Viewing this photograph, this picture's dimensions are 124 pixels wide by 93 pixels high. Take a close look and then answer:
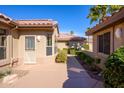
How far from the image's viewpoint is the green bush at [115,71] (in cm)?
532

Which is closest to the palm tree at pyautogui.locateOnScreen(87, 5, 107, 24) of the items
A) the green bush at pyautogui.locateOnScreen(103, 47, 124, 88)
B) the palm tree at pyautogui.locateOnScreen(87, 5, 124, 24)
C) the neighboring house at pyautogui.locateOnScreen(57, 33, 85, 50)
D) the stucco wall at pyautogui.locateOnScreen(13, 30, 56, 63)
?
the palm tree at pyautogui.locateOnScreen(87, 5, 124, 24)

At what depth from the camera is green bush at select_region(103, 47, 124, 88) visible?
17.5ft

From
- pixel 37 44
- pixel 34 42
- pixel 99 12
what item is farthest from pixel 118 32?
pixel 99 12

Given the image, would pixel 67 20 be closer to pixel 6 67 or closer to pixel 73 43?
pixel 73 43

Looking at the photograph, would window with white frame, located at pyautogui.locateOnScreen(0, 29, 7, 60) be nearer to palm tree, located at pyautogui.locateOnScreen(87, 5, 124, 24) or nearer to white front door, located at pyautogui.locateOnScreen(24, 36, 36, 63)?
white front door, located at pyautogui.locateOnScreen(24, 36, 36, 63)

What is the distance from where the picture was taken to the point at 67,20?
1073 inches

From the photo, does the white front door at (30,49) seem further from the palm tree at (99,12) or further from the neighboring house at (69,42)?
the neighboring house at (69,42)

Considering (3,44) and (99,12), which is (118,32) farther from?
(99,12)

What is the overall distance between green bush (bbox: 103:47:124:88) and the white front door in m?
10.7

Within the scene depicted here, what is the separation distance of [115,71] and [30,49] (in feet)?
36.9

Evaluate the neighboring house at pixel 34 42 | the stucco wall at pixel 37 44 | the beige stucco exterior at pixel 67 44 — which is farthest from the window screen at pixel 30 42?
the beige stucco exterior at pixel 67 44

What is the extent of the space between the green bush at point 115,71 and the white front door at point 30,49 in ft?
35.1

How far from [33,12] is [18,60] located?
7.39 metres

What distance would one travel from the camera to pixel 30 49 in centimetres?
1595
